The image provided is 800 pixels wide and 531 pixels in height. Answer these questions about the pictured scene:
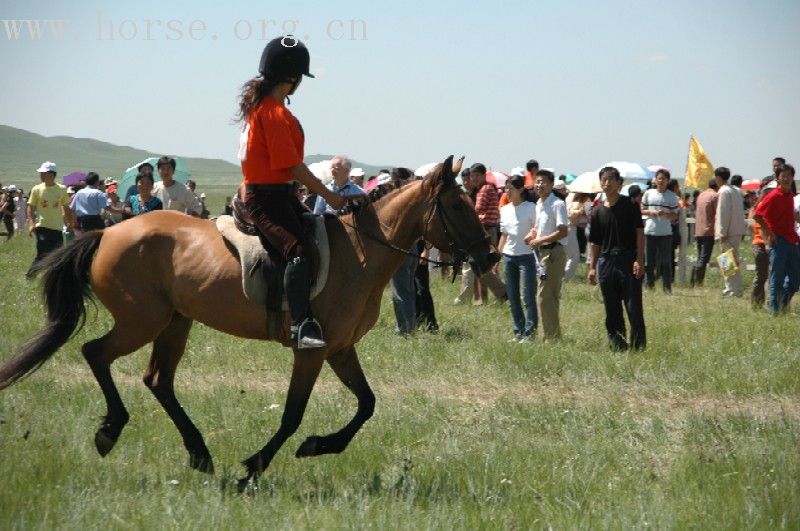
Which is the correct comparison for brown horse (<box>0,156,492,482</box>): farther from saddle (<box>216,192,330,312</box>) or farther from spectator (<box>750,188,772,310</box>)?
spectator (<box>750,188,772,310</box>)

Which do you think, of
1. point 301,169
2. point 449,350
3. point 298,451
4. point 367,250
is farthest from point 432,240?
point 449,350

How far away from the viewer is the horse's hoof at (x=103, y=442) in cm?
797

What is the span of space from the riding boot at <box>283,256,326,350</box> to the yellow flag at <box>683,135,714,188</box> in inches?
1147

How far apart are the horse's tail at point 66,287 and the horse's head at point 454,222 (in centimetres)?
251

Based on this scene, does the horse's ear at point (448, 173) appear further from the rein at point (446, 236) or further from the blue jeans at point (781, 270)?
the blue jeans at point (781, 270)

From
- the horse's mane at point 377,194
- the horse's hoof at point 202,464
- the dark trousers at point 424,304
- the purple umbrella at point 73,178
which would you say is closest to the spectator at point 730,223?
the dark trousers at point 424,304

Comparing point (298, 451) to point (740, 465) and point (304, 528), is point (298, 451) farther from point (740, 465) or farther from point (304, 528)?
point (740, 465)

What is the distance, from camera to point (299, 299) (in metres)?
7.66

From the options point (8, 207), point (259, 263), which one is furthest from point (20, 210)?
point (259, 263)

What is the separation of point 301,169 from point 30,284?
45.9 ft

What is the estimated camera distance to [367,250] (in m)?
7.95

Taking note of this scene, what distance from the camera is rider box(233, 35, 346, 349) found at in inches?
300

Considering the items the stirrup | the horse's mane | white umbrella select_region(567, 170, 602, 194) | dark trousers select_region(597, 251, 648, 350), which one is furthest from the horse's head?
white umbrella select_region(567, 170, 602, 194)

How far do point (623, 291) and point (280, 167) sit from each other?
6.48 metres
